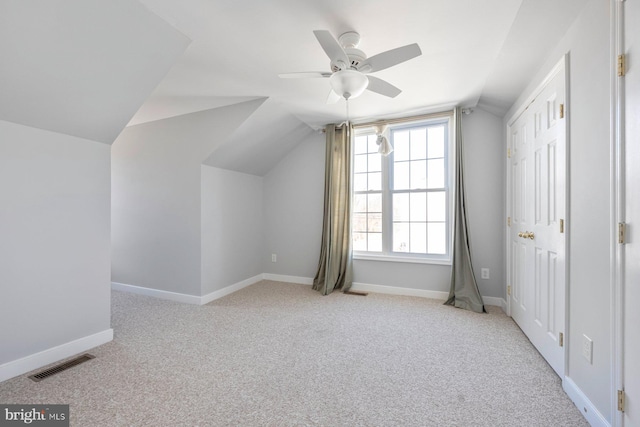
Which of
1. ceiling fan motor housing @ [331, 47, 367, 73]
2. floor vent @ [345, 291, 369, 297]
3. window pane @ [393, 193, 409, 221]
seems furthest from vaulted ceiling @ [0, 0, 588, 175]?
floor vent @ [345, 291, 369, 297]

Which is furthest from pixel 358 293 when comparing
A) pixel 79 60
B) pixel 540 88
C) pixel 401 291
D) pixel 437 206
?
pixel 79 60

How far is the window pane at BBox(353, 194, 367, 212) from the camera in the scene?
13.7 ft

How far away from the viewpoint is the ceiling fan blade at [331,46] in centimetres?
162

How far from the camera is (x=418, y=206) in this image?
12.7 ft

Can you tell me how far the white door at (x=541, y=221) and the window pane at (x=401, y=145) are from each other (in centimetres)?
129

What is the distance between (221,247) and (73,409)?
7.81 ft

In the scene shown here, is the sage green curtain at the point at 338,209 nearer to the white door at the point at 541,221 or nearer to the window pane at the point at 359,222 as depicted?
the window pane at the point at 359,222

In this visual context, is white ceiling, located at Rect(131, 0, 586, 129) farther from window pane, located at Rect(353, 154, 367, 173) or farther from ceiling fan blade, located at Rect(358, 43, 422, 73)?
→ window pane, located at Rect(353, 154, 367, 173)

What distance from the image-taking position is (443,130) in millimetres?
3736


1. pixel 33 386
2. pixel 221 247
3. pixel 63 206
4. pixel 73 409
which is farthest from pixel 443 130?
pixel 33 386

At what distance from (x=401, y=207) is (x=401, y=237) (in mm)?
423

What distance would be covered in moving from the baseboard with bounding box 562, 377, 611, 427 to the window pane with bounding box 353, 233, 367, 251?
2.61 m

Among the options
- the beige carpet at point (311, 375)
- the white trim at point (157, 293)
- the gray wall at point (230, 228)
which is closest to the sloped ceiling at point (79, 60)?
the gray wall at point (230, 228)

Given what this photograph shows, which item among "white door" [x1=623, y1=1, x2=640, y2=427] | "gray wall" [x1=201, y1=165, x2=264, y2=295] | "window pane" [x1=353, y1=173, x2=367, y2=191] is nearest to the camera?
"white door" [x1=623, y1=1, x2=640, y2=427]
